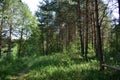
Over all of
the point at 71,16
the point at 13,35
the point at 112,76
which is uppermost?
the point at 71,16

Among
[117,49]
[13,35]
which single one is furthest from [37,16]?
[117,49]

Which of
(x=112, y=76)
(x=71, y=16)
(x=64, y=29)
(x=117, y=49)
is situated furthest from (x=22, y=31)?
(x=112, y=76)

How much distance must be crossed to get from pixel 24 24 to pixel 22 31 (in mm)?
1679

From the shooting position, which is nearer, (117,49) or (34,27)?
(117,49)

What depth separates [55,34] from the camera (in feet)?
183

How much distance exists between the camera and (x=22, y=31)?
159ft

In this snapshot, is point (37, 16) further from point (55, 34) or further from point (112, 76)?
A: point (112, 76)

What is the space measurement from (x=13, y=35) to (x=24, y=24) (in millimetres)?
6682

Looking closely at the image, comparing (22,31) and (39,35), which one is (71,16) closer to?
(22,31)

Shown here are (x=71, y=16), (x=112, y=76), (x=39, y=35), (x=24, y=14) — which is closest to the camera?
(x=112, y=76)

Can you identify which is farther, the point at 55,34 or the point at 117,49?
the point at 55,34

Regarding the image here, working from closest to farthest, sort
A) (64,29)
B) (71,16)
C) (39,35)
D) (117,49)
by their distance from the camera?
1. (117,49)
2. (71,16)
3. (64,29)
4. (39,35)

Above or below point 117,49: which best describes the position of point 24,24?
above

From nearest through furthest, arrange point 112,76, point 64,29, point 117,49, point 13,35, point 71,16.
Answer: point 112,76 → point 117,49 → point 71,16 → point 13,35 → point 64,29
